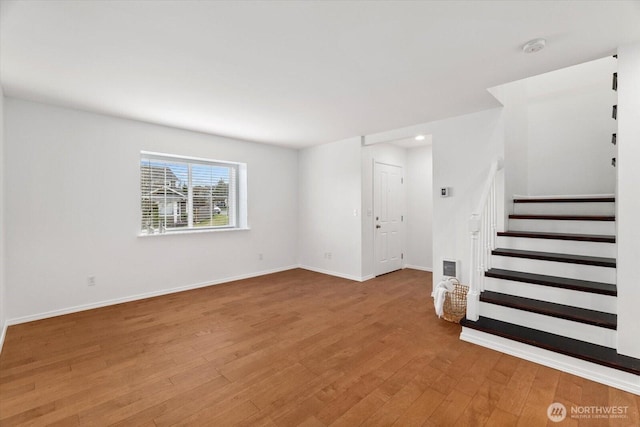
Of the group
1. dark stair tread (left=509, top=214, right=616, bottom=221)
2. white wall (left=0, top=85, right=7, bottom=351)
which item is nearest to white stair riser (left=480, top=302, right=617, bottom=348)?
dark stair tread (left=509, top=214, right=616, bottom=221)

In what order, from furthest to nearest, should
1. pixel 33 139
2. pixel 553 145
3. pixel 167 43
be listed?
pixel 553 145, pixel 33 139, pixel 167 43

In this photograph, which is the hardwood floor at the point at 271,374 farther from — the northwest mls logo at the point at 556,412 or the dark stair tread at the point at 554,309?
the dark stair tread at the point at 554,309

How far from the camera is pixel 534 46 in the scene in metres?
2.10

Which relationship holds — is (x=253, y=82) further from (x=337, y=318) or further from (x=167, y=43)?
(x=337, y=318)

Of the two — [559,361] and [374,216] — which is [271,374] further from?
[374,216]

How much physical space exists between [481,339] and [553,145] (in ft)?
10.4

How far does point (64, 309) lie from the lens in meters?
3.45

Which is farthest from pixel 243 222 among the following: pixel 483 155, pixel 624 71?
pixel 624 71

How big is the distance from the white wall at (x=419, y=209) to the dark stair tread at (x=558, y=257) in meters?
2.56

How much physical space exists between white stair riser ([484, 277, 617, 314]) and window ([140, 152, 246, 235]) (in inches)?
156

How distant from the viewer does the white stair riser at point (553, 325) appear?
7.30 ft

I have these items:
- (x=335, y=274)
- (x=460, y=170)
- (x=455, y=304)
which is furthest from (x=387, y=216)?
(x=455, y=304)

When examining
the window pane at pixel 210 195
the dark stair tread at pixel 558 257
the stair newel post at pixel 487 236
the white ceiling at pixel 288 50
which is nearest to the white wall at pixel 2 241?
the white ceiling at pixel 288 50

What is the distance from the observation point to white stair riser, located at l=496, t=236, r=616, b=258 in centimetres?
265
